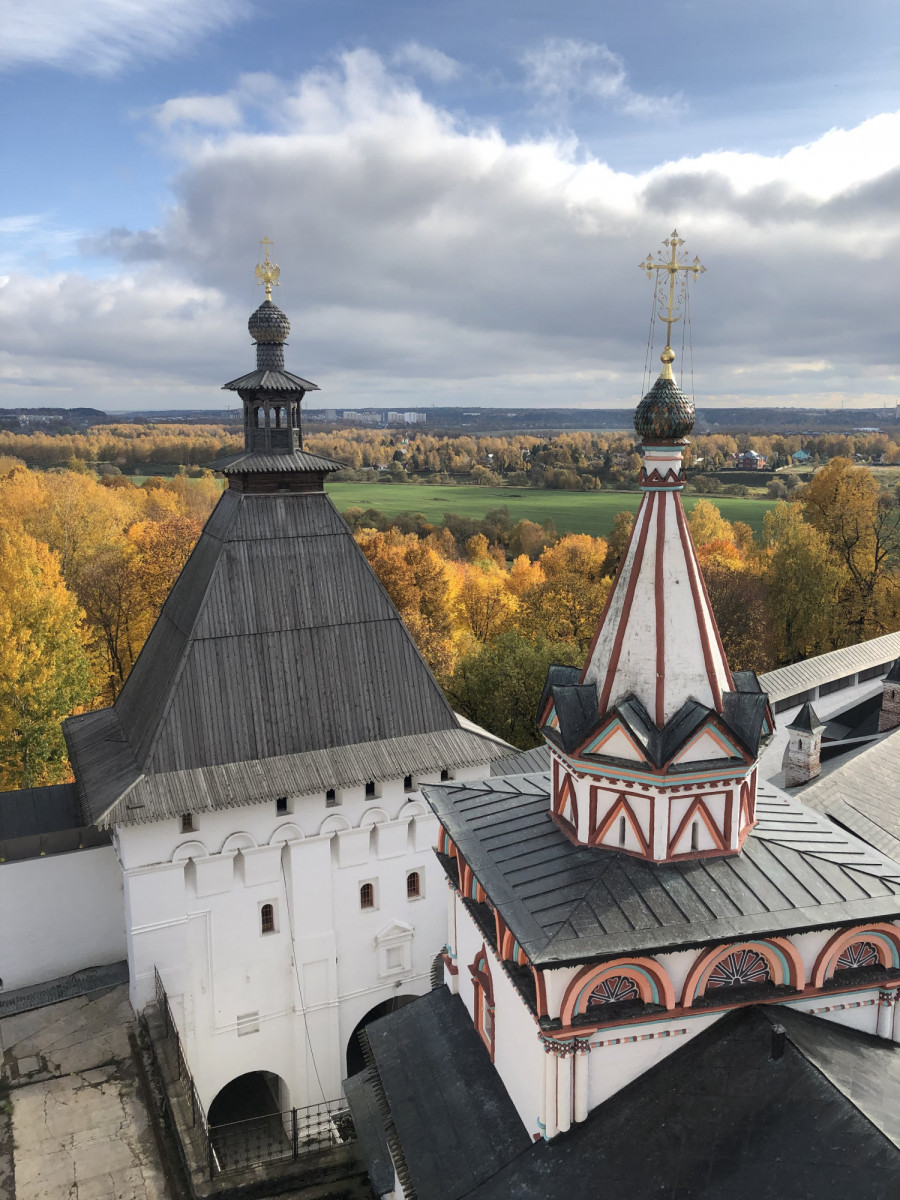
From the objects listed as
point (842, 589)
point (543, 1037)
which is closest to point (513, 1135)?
point (543, 1037)

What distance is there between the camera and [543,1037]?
8484 mm

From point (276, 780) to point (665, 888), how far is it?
9.63 metres

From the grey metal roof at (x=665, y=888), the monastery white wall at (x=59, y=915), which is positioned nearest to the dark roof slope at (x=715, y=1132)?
the grey metal roof at (x=665, y=888)

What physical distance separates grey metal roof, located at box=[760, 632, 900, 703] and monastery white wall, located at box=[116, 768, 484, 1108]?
1587 centimetres

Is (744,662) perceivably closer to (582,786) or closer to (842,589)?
(842,589)

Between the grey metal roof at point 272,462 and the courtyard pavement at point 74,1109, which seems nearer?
the courtyard pavement at point 74,1109

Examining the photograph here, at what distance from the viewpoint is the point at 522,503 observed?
95312 millimetres

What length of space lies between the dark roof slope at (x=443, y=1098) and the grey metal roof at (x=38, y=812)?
394 inches

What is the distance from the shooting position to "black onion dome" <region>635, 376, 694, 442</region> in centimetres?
968

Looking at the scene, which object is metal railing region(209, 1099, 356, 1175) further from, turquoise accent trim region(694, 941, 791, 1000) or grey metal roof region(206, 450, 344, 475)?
grey metal roof region(206, 450, 344, 475)

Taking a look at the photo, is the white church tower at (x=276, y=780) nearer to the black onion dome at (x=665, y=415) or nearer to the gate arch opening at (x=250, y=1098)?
the gate arch opening at (x=250, y=1098)

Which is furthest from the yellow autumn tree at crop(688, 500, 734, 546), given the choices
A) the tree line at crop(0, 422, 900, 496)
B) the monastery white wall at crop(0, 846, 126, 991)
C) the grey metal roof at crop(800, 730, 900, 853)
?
the monastery white wall at crop(0, 846, 126, 991)

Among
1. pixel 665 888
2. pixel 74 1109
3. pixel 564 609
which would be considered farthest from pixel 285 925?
pixel 564 609

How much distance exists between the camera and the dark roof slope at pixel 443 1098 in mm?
9109
